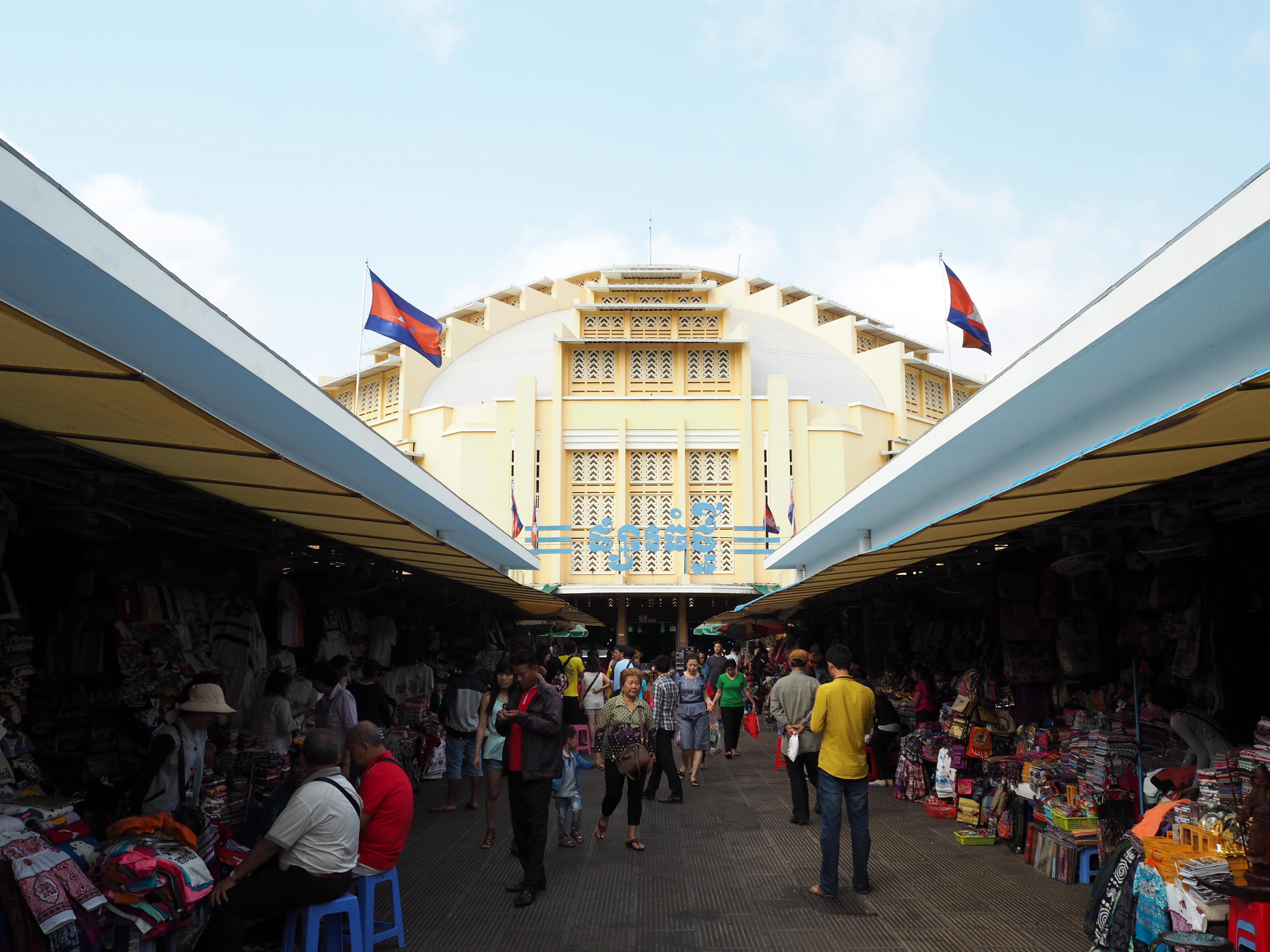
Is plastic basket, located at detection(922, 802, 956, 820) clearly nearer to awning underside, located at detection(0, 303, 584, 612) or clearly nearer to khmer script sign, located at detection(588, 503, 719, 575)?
awning underside, located at detection(0, 303, 584, 612)

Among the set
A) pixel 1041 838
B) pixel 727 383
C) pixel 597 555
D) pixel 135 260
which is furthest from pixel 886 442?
pixel 135 260

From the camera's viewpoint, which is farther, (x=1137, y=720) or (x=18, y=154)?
(x=1137, y=720)

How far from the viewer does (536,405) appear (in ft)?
101

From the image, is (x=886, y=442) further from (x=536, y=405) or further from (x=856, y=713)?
(x=856, y=713)

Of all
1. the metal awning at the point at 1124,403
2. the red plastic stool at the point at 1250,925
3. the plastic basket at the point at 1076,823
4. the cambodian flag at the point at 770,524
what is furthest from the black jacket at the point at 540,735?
the cambodian flag at the point at 770,524

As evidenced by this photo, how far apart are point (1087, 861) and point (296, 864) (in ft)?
16.0

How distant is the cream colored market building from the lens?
29531mm

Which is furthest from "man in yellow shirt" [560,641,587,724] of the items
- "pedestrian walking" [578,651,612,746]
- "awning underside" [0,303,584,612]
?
"awning underside" [0,303,584,612]

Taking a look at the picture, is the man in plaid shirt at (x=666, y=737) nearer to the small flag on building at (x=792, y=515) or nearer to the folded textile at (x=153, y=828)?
the folded textile at (x=153, y=828)

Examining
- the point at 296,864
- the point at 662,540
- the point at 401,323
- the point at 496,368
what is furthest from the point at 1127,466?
the point at 496,368

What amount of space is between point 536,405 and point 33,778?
1037 inches

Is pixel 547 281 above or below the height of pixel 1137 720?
above

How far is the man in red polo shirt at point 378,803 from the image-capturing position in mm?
4781

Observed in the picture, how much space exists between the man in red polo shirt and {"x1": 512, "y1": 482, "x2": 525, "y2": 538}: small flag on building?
75.7ft
